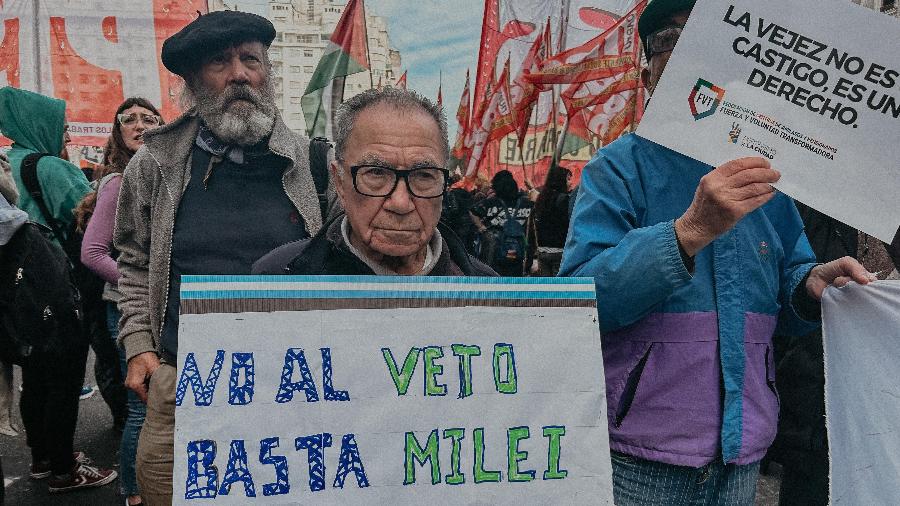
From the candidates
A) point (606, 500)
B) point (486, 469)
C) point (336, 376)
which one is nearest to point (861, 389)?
point (606, 500)

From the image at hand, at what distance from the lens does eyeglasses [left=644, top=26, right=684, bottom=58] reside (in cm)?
158

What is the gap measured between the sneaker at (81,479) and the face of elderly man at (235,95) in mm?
2418

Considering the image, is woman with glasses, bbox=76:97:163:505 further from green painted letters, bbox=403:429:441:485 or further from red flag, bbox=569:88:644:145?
red flag, bbox=569:88:644:145

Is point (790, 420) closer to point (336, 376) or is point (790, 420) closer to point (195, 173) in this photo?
point (336, 376)

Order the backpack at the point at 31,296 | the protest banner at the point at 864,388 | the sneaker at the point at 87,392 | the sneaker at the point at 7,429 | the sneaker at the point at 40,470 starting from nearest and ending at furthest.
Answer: the protest banner at the point at 864,388
the backpack at the point at 31,296
the sneaker at the point at 7,429
the sneaker at the point at 40,470
the sneaker at the point at 87,392

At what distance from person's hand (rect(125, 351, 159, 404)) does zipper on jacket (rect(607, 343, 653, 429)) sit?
139 centimetres

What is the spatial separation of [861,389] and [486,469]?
1046 mm

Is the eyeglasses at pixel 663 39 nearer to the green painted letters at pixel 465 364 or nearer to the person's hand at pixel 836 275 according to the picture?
the person's hand at pixel 836 275

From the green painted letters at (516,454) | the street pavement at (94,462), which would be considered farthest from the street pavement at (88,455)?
the green painted letters at (516,454)

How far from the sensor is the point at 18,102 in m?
3.79

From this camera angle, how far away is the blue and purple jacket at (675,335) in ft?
4.93

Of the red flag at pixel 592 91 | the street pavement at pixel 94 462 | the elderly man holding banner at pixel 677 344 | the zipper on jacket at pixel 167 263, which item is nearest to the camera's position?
the elderly man holding banner at pixel 677 344

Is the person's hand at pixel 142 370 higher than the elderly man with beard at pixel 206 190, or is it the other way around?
the elderly man with beard at pixel 206 190

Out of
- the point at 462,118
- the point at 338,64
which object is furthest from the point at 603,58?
the point at 462,118
